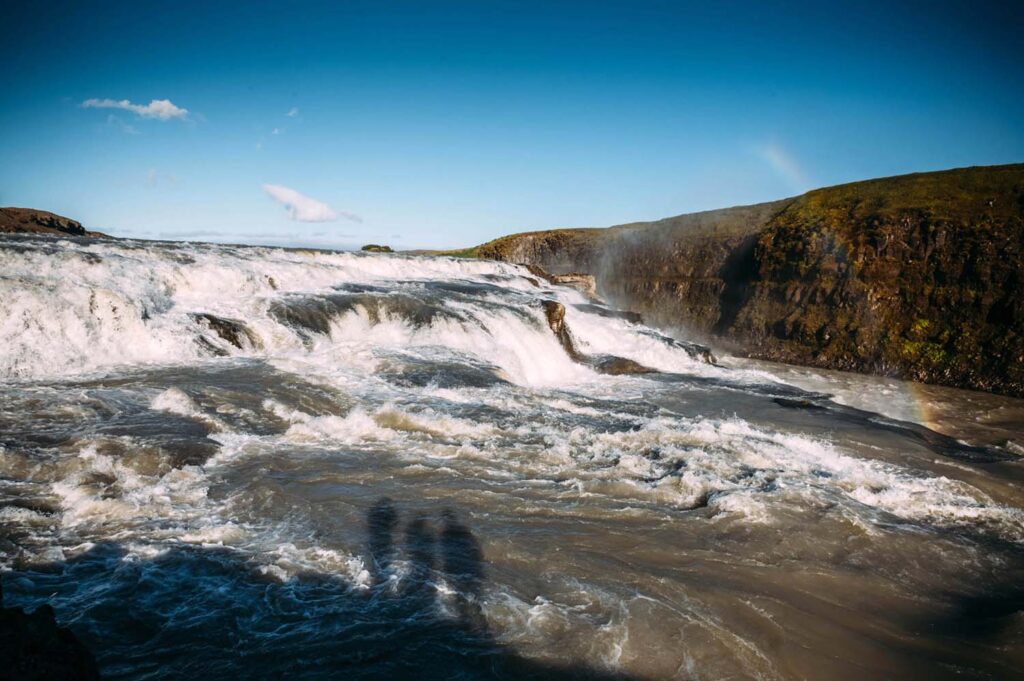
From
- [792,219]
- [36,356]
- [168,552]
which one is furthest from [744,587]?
[792,219]

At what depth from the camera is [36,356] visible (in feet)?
33.0

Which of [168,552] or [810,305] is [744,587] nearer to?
[168,552]

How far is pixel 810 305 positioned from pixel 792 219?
557 centimetres

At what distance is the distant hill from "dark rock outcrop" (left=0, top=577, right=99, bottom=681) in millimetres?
29790

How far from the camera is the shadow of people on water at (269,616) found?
3666mm

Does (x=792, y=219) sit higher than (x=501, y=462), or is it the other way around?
(x=792, y=219)

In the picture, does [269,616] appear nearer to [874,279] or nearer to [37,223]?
[874,279]

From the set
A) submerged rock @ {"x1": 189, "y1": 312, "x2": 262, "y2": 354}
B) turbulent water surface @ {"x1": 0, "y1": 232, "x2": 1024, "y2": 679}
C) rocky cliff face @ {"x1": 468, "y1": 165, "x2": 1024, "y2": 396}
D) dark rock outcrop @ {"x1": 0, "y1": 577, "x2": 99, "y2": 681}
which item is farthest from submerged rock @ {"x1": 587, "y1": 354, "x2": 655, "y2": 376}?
dark rock outcrop @ {"x1": 0, "y1": 577, "x2": 99, "y2": 681}

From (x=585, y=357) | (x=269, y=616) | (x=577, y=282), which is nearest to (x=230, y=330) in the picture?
(x=269, y=616)

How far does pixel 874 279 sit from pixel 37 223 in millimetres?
40763

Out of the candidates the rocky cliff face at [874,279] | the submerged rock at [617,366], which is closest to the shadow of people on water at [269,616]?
the submerged rock at [617,366]

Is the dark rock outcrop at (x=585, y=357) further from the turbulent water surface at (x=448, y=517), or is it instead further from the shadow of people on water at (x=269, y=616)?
the shadow of people on water at (x=269, y=616)

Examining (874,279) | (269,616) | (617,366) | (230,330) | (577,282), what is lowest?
→ (269,616)

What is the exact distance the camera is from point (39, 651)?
230 centimetres
